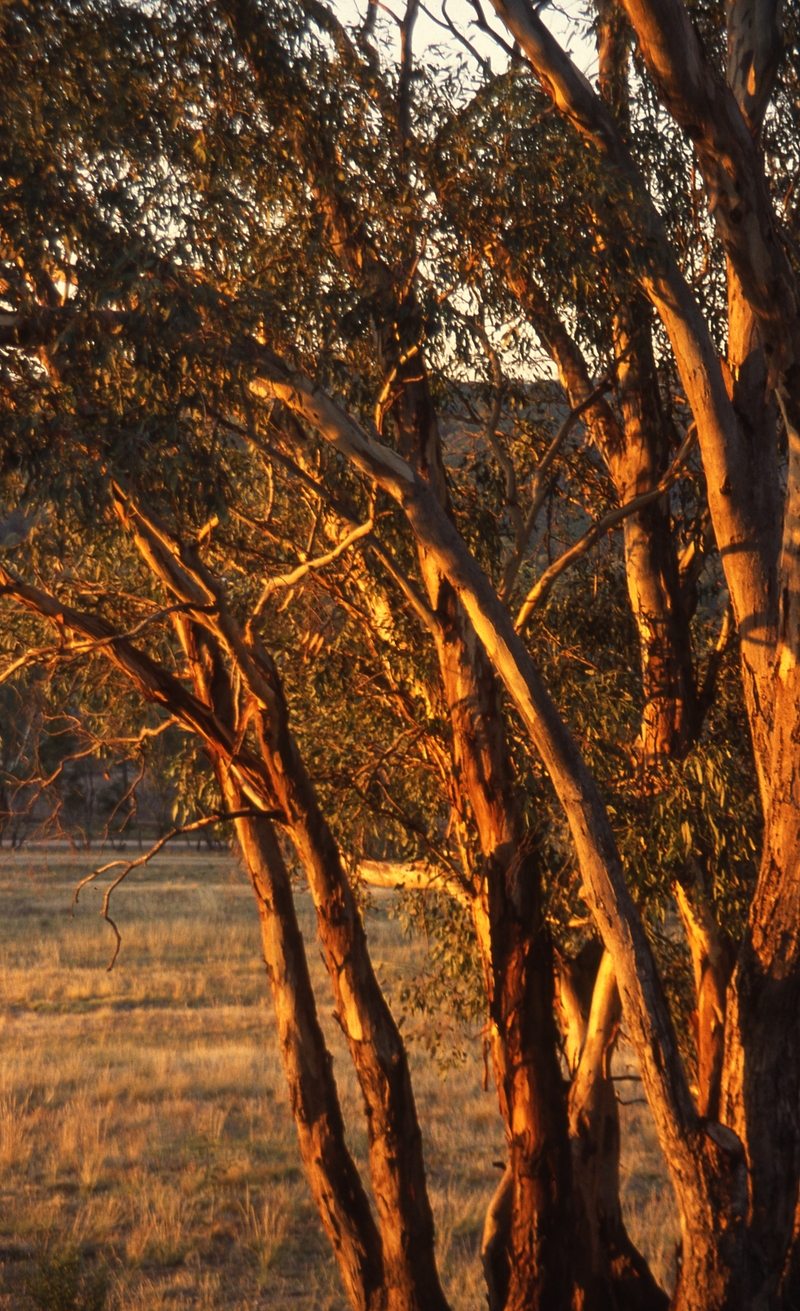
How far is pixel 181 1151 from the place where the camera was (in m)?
11.2

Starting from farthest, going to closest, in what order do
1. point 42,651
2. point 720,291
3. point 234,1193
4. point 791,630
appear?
1. point 234,1193
2. point 720,291
3. point 42,651
4. point 791,630

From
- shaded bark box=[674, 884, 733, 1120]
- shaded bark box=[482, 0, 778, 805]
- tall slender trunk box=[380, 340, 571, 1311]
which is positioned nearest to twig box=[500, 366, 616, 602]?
tall slender trunk box=[380, 340, 571, 1311]

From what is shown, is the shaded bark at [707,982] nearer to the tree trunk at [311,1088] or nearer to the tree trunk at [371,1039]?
the tree trunk at [371,1039]

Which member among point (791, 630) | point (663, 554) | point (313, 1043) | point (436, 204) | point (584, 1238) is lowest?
point (584, 1238)

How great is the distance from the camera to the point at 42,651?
20.9 feet

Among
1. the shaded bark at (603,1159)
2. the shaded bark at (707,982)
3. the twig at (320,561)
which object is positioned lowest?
the shaded bark at (603,1159)

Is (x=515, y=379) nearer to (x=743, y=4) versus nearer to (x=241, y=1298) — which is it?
(x=743, y=4)

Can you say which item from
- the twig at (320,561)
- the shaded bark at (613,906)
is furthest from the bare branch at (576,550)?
the twig at (320,561)

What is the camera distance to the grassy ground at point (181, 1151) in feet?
26.7

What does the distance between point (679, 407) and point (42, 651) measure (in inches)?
164

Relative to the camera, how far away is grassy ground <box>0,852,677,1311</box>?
8.12 metres

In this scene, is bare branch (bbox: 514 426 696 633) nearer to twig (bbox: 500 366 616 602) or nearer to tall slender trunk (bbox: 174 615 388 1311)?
twig (bbox: 500 366 616 602)

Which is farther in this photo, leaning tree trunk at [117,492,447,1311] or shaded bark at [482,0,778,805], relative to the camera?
leaning tree trunk at [117,492,447,1311]

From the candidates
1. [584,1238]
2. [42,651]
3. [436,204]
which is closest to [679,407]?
[436,204]
